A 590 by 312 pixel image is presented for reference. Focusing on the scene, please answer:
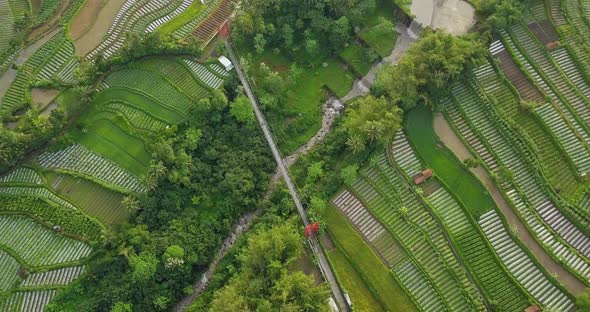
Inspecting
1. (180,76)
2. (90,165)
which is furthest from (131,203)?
A: (180,76)

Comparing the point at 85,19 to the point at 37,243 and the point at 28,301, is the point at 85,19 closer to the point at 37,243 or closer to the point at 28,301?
the point at 37,243

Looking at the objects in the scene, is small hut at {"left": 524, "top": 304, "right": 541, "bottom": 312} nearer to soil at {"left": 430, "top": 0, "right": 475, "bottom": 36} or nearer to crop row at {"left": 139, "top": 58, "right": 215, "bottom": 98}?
soil at {"left": 430, "top": 0, "right": 475, "bottom": 36}

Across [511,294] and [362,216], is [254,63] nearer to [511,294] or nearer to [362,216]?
[362,216]

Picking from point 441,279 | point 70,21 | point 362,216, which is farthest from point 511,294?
point 70,21

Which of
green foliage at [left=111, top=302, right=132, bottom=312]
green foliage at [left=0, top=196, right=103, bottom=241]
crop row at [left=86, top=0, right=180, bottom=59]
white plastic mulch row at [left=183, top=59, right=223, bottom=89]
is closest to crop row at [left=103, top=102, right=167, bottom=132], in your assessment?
crop row at [left=86, top=0, right=180, bottom=59]

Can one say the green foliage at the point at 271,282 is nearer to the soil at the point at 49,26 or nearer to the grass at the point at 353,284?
the grass at the point at 353,284
